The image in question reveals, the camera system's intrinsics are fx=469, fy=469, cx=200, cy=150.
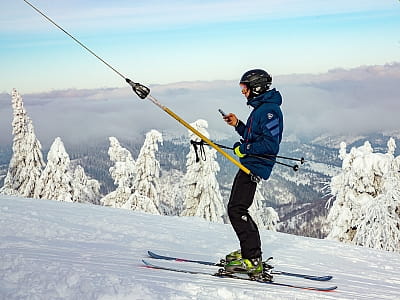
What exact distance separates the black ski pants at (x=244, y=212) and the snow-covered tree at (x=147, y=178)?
22.3 meters

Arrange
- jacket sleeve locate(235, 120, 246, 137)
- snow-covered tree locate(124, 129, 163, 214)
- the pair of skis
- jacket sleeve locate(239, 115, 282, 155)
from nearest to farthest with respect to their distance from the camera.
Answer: jacket sleeve locate(239, 115, 282, 155) < the pair of skis < jacket sleeve locate(235, 120, 246, 137) < snow-covered tree locate(124, 129, 163, 214)

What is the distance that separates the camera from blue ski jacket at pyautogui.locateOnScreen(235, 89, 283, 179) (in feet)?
19.1

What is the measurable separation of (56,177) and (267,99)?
26593mm

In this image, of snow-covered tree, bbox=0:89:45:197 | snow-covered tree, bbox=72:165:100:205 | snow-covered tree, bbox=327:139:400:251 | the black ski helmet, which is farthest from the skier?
snow-covered tree, bbox=0:89:45:197

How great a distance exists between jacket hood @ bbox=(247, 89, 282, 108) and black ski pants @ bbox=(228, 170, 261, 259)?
0.91 m

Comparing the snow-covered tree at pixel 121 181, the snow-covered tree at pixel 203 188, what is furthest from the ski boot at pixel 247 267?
the snow-covered tree at pixel 121 181

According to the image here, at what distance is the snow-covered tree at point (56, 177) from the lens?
30.3 meters

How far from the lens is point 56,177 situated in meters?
30.4

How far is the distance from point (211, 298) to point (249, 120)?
2.32m

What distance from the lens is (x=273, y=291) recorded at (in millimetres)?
5434

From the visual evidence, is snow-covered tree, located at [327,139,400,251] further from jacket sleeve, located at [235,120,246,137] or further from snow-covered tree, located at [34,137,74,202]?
snow-covered tree, located at [34,137,74,202]

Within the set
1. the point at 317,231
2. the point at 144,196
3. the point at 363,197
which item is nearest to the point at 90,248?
the point at 363,197

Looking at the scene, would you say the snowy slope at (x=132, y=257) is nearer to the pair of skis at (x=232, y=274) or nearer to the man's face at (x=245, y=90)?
the pair of skis at (x=232, y=274)

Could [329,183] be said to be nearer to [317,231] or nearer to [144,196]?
[144,196]
